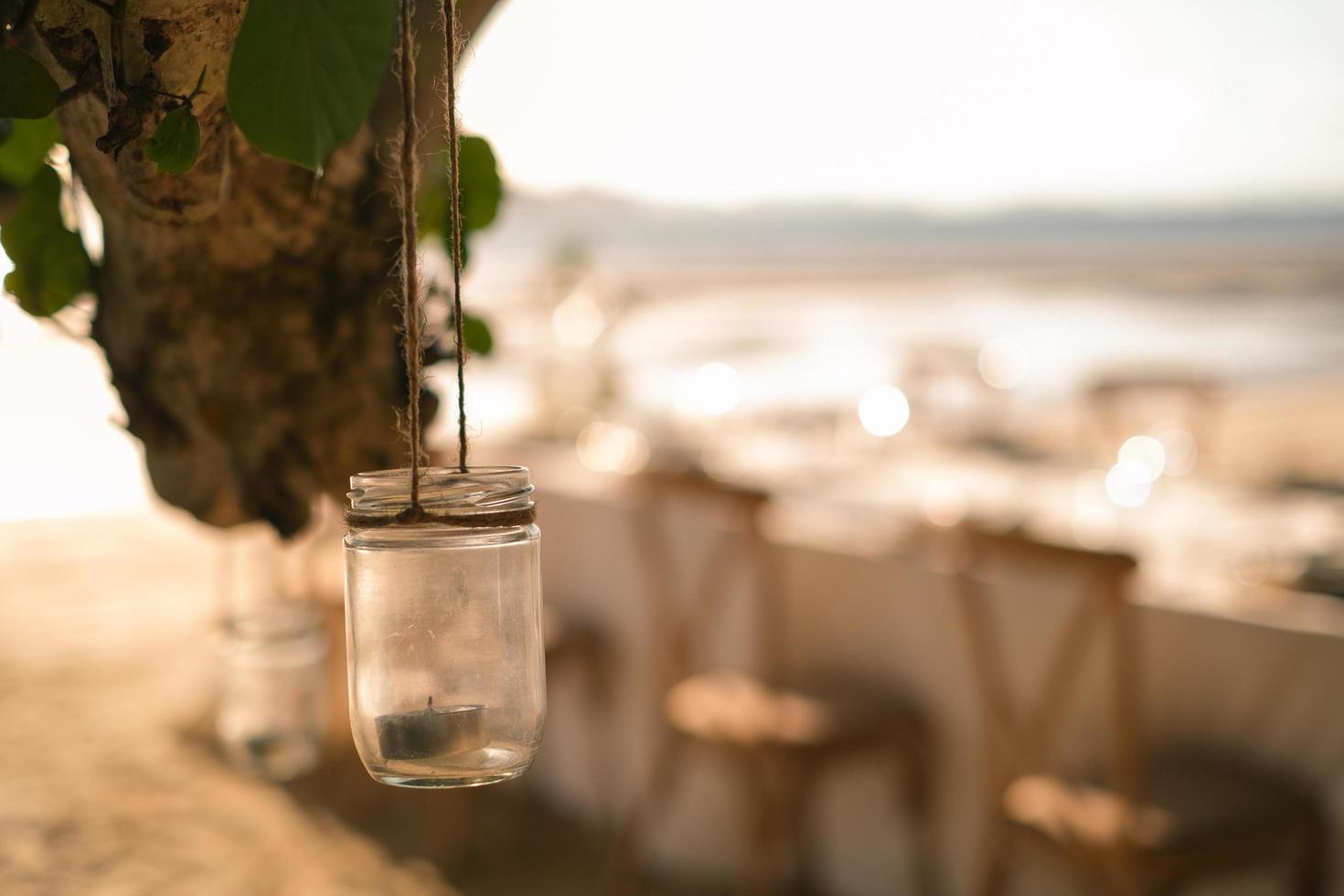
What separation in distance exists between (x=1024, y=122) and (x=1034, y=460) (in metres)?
2.93

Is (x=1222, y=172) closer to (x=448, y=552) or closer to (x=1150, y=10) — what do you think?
(x=1150, y=10)

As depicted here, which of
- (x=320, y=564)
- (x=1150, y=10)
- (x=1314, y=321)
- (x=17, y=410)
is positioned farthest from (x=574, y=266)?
(x=1314, y=321)

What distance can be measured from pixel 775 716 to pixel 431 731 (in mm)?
2011

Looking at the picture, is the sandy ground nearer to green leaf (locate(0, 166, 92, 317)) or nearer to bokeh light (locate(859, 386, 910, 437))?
bokeh light (locate(859, 386, 910, 437))

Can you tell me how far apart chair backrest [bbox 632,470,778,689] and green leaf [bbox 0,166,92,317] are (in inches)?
71.2

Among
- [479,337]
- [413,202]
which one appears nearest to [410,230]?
[413,202]

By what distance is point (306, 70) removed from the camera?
0.39 meters

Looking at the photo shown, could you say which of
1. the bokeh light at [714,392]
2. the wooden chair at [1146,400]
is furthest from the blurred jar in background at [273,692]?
the bokeh light at [714,392]

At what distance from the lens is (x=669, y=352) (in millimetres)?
10938

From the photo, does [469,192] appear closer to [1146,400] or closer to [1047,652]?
[1047,652]

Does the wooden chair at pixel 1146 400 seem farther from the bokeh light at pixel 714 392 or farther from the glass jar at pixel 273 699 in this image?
the glass jar at pixel 273 699

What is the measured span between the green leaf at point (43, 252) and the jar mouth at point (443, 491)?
1.05 feet

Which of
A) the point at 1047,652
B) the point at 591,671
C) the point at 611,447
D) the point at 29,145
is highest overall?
the point at 29,145

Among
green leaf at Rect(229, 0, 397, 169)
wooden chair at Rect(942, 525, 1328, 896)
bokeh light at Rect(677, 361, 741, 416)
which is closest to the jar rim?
green leaf at Rect(229, 0, 397, 169)
